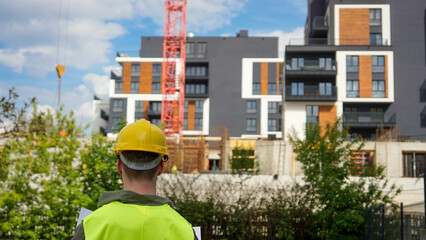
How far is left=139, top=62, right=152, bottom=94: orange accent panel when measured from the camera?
212ft

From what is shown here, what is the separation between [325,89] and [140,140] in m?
47.3

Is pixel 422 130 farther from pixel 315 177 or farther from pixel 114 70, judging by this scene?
pixel 114 70

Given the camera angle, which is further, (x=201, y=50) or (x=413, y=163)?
(x=201, y=50)

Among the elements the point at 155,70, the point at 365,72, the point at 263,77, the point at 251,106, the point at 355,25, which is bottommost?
the point at 251,106

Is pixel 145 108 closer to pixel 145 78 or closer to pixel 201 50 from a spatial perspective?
pixel 145 78

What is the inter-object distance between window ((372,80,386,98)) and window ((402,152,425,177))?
920 centimetres

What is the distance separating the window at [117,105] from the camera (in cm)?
6410

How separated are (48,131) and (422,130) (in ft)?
151

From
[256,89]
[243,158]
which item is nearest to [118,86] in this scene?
[256,89]

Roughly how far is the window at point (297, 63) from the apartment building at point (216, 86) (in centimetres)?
1634

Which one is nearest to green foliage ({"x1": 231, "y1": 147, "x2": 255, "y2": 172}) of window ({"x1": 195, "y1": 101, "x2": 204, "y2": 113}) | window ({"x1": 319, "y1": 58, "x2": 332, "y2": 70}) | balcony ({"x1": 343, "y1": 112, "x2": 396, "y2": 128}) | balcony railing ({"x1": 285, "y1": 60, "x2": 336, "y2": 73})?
balcony railing ({"x1": 285, "y1": 60, "x2": 336, "y2": 73})

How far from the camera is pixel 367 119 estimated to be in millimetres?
46719

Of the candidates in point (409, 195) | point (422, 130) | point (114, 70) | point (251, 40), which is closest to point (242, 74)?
point (251, 40)

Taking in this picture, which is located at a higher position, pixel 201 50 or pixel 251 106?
pixel 201 50
